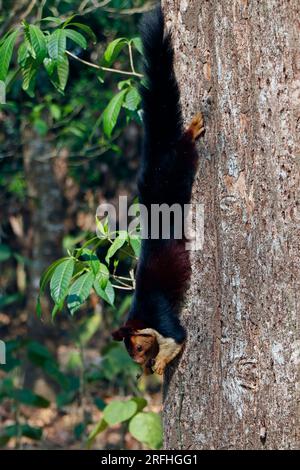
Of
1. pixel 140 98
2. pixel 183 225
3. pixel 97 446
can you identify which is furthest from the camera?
pixel 97 446

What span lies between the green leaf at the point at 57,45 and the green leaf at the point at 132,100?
0.47 metres

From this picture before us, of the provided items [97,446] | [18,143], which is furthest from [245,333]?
[18,143]

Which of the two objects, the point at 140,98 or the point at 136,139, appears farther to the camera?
the point at 136,139

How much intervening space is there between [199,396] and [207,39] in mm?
1451

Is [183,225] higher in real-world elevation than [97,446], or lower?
higher

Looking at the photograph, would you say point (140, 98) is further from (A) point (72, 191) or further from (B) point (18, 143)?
(A) point (72, 191)

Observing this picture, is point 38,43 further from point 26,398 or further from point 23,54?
point 26,398

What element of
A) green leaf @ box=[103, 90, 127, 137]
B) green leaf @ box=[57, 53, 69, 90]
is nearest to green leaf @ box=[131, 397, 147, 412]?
green leaf @ box=[103, 90, 127, 137]

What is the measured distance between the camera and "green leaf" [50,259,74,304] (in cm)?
343

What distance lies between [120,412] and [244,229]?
2076 millimetres

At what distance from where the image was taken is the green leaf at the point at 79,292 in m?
3.47

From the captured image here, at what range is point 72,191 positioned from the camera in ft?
28.5

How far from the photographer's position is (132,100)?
13.3ft

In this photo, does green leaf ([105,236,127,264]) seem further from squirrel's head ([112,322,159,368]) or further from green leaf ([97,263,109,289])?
squirrel's head ([112,322,159,368])
